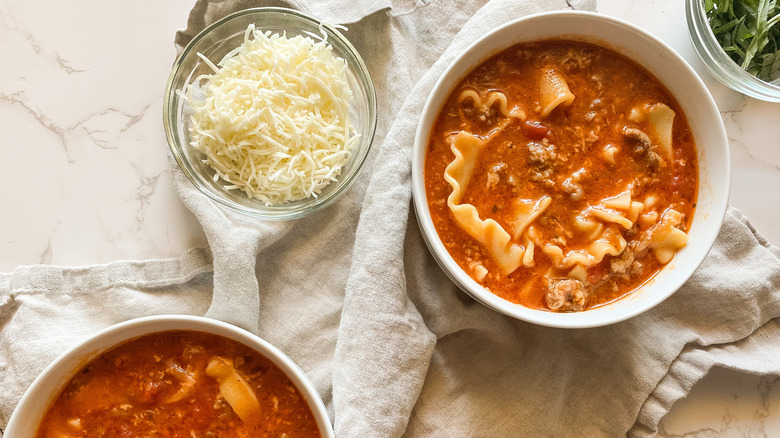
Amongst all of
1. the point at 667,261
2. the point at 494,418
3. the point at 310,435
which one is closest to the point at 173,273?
the point at 310,435

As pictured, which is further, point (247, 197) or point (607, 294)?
point (247, 197)

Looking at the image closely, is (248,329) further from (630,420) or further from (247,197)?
(630,420)

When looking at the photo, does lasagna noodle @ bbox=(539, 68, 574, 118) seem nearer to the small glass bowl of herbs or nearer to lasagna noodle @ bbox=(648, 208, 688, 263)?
lasagna noodle @ bbox=(648, 208, 688, 263)

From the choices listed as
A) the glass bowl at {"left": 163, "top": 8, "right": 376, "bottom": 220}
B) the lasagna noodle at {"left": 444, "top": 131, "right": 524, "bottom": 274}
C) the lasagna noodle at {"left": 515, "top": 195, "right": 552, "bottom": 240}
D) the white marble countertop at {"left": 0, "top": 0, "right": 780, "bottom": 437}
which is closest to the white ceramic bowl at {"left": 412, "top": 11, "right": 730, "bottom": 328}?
the lasagna noodle at {"left": 444, "top": 131, "right": 524, "bottom": 274}

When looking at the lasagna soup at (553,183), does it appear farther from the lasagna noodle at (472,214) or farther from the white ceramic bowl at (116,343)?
the white ceramic bowl at (116,343)

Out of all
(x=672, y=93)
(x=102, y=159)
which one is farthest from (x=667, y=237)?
(x=102, y=159)

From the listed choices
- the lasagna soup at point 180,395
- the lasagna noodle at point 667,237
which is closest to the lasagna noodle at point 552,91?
the lasagna noodle at point 667,237

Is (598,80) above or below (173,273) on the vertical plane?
above
